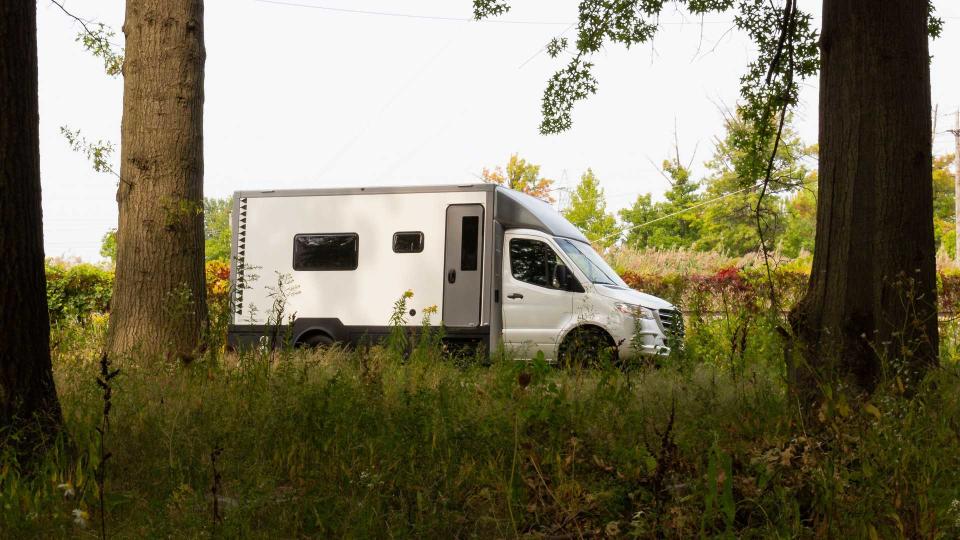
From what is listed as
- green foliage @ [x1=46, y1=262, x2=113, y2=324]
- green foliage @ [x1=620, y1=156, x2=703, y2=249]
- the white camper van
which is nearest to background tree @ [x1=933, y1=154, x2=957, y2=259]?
green foliage @ [x1=620, y1=156, x2=703, y2=249]

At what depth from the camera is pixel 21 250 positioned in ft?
14.6

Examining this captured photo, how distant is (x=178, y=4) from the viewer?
8188 mm

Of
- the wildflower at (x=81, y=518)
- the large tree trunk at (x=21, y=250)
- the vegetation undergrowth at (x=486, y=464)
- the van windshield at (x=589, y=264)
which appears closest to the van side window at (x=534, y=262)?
the van windshield at (x=589, y=264)

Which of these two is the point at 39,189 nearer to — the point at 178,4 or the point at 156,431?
the point at 156,431

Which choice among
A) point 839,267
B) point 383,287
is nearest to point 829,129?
point 839,267

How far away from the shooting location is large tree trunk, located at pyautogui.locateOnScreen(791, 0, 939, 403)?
5.21m

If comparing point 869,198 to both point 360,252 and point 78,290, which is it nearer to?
point 360,252

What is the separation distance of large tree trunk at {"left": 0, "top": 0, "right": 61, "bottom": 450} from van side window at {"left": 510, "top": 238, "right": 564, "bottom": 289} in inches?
335

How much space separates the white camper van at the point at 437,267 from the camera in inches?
486

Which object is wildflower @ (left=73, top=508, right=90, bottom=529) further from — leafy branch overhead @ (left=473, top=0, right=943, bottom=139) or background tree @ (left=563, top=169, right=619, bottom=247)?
background tree @ (left=563, top=169, right=619, bottom=247)

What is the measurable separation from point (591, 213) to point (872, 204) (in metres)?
40.3

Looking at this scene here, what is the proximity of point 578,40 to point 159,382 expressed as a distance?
6062 millimetres

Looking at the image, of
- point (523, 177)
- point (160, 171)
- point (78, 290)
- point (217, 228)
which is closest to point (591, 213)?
point (523, 177)

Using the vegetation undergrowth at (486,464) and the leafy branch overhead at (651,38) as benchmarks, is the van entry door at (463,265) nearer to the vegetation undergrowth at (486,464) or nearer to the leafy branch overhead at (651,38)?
the leafy branch overhead at (651,38)
